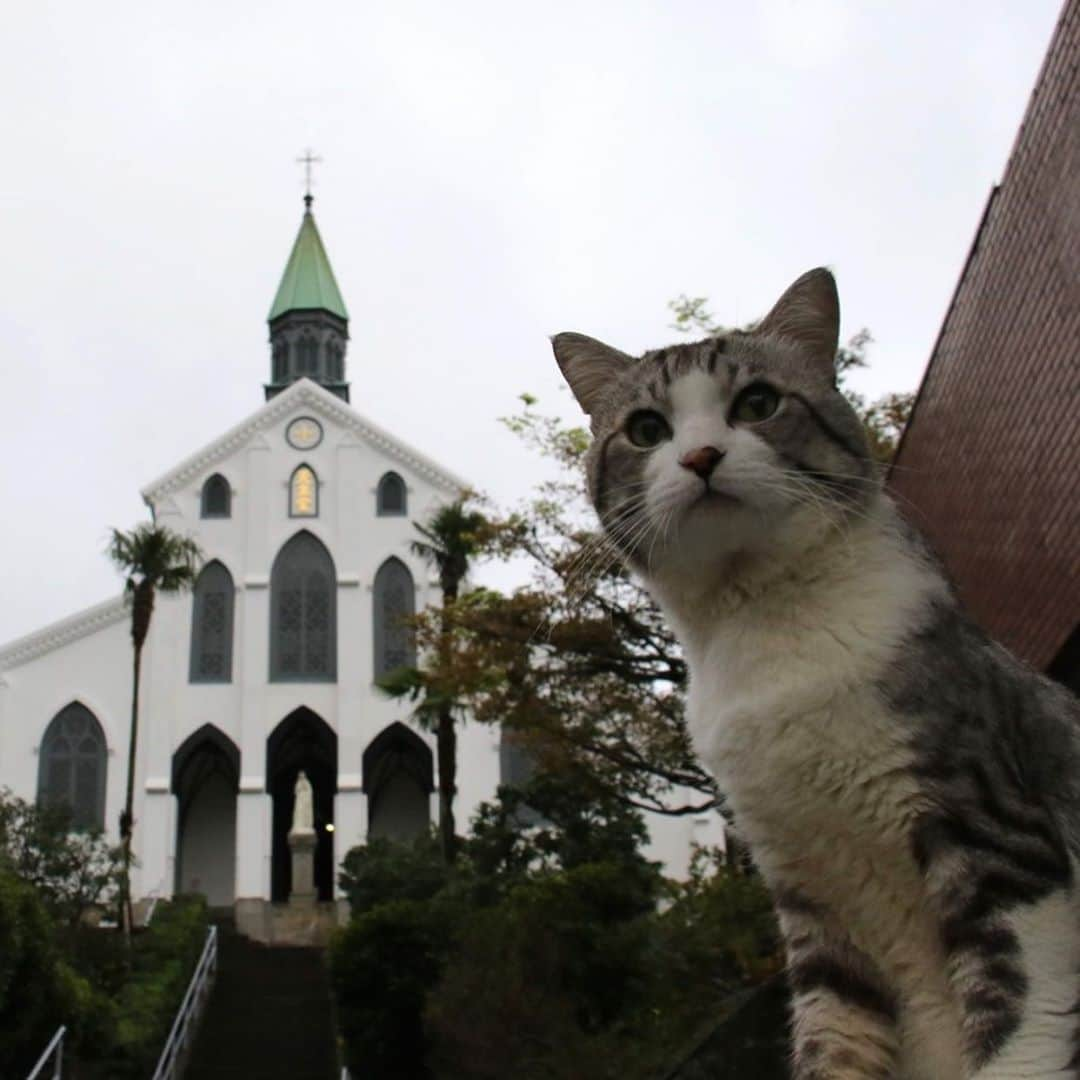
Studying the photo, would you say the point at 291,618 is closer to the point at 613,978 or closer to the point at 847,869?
the point at 613,978

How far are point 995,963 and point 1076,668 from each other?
20.4 feet

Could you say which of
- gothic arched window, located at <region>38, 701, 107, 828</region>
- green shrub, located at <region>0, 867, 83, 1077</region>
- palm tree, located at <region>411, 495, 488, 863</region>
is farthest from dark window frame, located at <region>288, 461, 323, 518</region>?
green shrub, located at <region>0, 867, 83, 1077</region>

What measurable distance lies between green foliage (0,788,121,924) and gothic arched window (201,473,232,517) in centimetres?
1399

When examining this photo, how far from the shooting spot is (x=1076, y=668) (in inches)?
316

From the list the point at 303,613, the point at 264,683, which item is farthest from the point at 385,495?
the point at 264,683

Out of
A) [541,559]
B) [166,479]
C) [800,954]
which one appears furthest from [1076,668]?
[166,479]

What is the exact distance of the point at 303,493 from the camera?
39094mm

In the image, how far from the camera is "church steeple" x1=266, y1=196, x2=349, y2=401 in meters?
47.4

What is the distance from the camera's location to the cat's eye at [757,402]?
2.76 meters

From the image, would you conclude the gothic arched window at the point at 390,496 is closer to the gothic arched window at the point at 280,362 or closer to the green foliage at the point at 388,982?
the gothic arched window at the point at 280,362

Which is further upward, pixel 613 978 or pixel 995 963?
pixel 613 978

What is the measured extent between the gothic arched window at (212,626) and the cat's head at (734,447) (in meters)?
35.5

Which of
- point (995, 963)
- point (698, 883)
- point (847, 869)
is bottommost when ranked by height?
point (995, 963)

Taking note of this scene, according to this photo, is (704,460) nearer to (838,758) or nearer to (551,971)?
(838,758)
